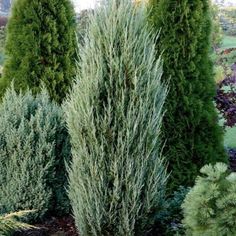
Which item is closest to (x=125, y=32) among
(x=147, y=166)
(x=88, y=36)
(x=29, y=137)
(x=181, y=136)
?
(x=88, y=36)

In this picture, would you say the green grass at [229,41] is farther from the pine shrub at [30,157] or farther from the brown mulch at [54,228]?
the brown mulch at [54,228]

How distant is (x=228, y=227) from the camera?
11.7 feet

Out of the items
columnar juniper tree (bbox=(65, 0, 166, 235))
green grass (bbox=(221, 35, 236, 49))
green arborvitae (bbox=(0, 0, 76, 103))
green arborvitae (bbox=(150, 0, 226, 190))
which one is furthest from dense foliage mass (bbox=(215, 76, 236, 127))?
green grass (bbox=(221, 35, 236, 49))

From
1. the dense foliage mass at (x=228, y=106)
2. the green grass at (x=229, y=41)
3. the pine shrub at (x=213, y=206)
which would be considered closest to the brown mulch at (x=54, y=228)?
the pine shrub at (x=213, y=206)

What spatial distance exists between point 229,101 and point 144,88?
3510 millimetres

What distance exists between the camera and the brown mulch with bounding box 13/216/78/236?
4449 millimetres

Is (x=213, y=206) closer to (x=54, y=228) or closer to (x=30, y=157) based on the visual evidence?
(x=54, y=228)

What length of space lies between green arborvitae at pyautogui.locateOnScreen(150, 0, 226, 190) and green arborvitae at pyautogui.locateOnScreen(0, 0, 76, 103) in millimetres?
1159

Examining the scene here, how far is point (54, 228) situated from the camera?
4.61 meters

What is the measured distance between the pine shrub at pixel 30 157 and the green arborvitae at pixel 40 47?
1044mm

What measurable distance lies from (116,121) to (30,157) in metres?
1.23

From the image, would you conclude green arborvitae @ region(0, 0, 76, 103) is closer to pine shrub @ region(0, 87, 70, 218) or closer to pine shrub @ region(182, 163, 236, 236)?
pine shrub @ region(0, 87, 70, 218)

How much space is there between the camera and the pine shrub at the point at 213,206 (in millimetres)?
3525

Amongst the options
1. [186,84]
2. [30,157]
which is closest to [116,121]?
[30,157]
